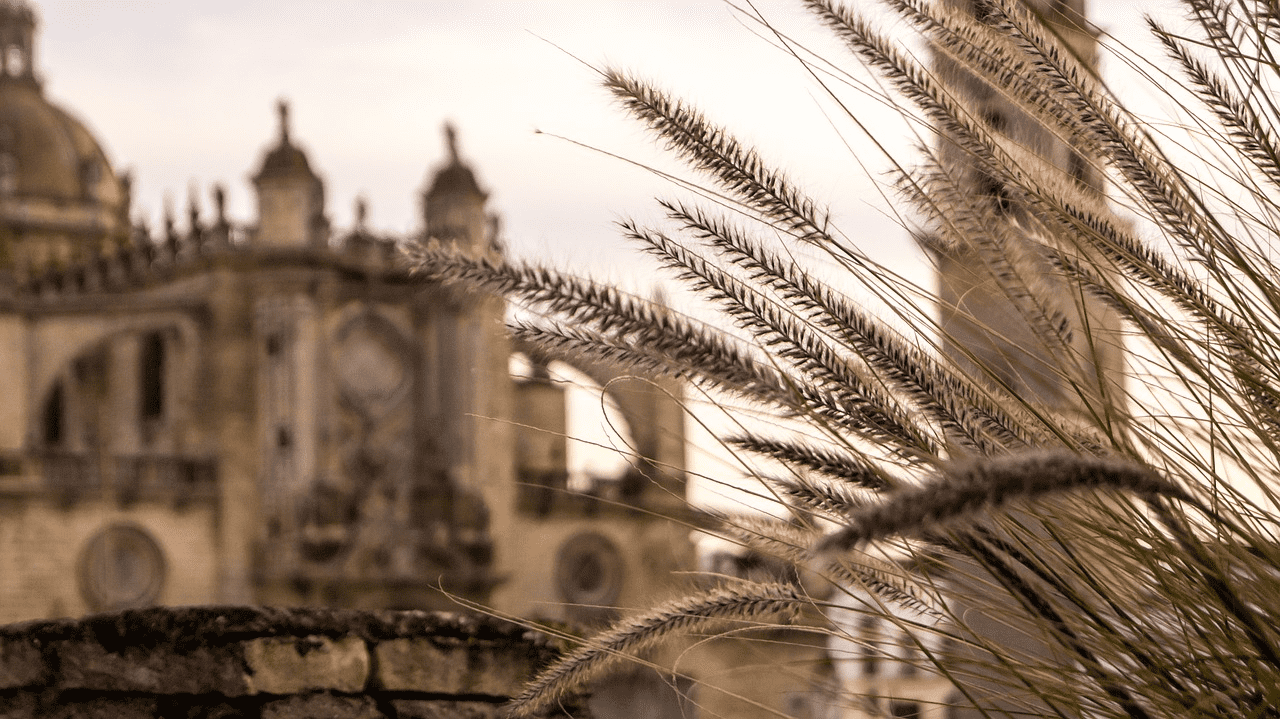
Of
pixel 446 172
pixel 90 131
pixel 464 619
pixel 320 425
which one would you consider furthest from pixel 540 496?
pixel 464 619

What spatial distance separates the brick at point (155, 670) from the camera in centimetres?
244

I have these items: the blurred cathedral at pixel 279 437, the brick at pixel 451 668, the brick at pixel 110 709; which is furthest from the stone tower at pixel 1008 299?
the blurred cathedral at pixel 279 437

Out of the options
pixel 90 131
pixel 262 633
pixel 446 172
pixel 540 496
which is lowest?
→ pixel 262 633

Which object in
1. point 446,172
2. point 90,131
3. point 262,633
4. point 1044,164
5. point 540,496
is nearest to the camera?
point 1044,164

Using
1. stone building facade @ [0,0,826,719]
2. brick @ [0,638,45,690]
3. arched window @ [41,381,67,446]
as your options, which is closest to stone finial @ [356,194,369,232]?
stone building facade @ [0,0,826,719]

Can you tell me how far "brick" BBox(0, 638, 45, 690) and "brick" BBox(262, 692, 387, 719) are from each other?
Answer: 1.23 ft

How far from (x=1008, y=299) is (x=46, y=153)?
36.1 metres

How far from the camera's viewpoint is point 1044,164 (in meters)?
1.94

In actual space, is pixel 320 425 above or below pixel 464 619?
above

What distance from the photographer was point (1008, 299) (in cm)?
184

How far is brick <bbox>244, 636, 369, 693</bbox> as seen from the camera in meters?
2.46

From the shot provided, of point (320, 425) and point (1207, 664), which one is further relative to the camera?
point (320, 425)

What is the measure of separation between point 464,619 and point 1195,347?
1.29m

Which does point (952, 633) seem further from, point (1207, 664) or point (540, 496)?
point (540, 496)
